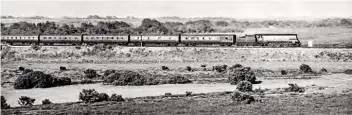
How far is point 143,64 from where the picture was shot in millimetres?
55906

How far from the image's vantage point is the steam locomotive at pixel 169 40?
203 feet

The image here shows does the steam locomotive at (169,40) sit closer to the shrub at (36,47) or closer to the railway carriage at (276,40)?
the railway carriage at (276,40)

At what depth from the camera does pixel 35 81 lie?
41.1 m

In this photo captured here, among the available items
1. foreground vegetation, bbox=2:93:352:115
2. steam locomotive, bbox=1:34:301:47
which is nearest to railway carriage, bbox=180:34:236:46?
steam locomotive, bbox=1:34:301:47

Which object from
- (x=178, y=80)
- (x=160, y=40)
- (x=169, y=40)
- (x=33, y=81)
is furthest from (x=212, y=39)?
(x=33, y=81)

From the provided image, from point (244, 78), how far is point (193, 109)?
609 inches

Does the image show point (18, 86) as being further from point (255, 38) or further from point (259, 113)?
point (255, 38)

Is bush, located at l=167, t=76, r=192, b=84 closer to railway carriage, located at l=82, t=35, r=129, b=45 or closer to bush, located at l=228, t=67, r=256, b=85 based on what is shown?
bush, located at l=228, t=67, r=256, b=85

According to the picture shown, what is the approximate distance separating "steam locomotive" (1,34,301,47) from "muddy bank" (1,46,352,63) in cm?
217

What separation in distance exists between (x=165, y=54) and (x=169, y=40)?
438 centimetres

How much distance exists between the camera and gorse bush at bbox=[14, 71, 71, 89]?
40.4 metres

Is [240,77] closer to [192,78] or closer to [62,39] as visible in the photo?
[192,78]

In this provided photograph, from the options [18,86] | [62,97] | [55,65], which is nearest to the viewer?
[62,97]

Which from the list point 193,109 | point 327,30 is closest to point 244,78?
point 193,109
